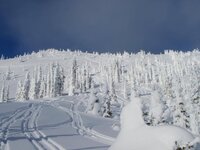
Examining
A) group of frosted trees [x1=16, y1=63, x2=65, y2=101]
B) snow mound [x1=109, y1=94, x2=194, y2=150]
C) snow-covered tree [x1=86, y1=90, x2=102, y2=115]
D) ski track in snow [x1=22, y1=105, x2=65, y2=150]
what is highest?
group of frosted trees [x1=16, y1=63, x2=65, y2=101]

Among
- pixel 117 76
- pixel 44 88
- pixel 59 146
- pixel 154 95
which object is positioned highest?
pixel 117 76

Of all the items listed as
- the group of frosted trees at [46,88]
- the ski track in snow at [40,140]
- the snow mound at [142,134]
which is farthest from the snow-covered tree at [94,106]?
the group of frosted trees at [46,88]

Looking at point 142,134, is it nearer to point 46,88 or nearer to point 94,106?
point 94,106

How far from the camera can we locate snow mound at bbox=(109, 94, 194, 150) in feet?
24.9

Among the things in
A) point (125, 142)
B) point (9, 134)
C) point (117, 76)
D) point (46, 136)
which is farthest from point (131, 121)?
point (117, 76)

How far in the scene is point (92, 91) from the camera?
175 ft

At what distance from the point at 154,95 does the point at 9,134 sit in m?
12.0

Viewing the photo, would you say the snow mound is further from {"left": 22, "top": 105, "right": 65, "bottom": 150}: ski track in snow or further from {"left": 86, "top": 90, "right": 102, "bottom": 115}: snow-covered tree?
{"left": 86, "top": 90, "right": 102, "bottom": 115}: snow-covered tree

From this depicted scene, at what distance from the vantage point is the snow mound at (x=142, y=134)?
24.9 ft

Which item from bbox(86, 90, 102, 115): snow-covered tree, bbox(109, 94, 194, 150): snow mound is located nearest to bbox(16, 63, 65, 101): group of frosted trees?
bbox(86, 90, 102, 115): snow-covered tree

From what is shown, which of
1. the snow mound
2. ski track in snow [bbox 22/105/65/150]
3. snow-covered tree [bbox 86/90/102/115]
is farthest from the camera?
snow-covered tree [bbox 86/90/102/115]

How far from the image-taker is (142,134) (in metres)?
8.42

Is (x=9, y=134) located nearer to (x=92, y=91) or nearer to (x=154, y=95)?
(x=154, y=95)

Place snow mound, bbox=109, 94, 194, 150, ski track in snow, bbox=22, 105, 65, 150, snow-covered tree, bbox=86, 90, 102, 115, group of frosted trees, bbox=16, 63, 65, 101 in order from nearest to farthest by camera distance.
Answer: snow mound, bbox=109, 94, 194, 150, ski track in snow, bbox=22, 105, 65, 150, snow-covered tree, bbox=86, 90, 102, 115, group of frosted trees, bbox=16, 63, 65, 101
